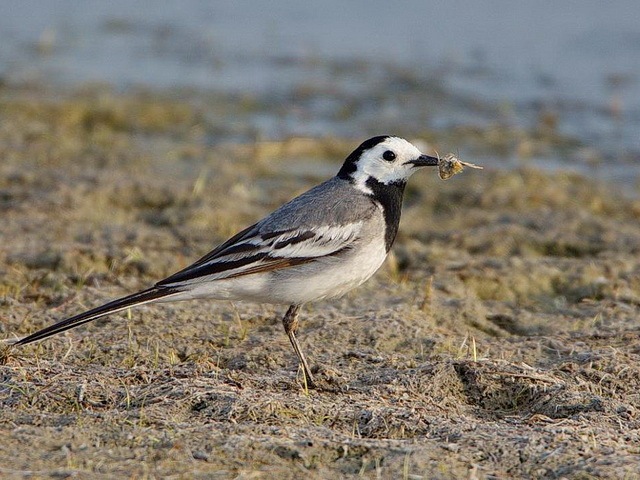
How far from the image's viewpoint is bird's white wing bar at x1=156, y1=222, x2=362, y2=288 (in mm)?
5930

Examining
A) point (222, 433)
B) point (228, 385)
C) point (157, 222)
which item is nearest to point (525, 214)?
point (157, 222)

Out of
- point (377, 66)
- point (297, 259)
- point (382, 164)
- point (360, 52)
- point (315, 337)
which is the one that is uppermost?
point (382, 164)

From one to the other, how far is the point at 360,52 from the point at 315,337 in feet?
31.0

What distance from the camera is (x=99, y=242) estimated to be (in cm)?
812

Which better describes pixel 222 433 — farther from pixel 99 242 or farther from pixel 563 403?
pixel 99 242

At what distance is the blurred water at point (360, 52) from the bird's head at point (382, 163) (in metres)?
5.98

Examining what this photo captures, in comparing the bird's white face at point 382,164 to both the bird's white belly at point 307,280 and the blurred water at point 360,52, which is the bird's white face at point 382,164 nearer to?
the bird's white belly at point 307,280

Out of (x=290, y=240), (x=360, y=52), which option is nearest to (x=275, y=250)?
(x=290, y=240)

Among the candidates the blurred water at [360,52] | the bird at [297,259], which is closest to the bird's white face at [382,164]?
the bird at [297,259]

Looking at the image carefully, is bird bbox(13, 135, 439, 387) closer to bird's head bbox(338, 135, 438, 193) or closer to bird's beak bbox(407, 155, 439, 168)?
bird's head bbox(338, 135, 438, 193)

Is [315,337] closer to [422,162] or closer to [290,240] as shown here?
[290,240]

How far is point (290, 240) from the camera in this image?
6.07 m

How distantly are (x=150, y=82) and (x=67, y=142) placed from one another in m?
3.07

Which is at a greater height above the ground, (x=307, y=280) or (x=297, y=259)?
(x=297, y=259)
